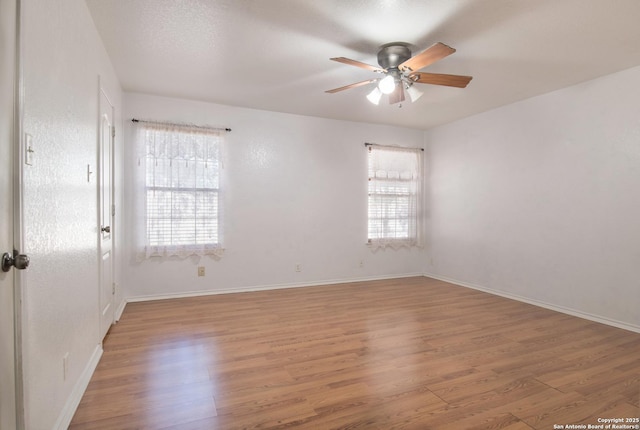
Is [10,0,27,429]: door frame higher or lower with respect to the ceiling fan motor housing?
lower

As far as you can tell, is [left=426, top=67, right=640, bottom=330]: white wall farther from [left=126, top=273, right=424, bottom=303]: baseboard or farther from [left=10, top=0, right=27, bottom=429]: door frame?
[left=10, top=0, right=27, bottom=429]: door frame

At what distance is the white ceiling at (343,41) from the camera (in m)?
2.29

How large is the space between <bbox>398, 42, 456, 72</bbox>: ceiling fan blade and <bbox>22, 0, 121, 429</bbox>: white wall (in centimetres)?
222

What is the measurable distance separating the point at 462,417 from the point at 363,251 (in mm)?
3576

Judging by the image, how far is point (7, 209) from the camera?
3.91 ft

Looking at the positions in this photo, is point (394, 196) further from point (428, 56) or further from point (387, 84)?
point (428, 56)

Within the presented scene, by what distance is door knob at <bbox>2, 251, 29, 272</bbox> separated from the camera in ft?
3.75

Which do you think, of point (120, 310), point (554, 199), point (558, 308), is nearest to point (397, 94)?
point (554, 199)

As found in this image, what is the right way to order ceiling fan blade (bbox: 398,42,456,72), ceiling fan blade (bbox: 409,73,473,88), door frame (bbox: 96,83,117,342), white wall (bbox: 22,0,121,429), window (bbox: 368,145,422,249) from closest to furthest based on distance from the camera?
white wall (bbox: 22,0,121,429) < ceiling fan blade (bbox: 398,42,456,72) < door frame (bbox: 96,83,117,342) < ceiling fan blade (bbox: 409,73,473,88) < window (bbox: 368,145,422,249)

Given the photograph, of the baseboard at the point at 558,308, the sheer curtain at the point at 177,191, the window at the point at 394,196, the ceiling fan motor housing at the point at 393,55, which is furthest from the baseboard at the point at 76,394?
the baseboard at the point at 558,308

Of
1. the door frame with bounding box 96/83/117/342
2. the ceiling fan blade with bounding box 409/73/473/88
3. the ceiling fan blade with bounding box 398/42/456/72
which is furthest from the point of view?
the ceiling fan blade with bounding box 409/73/473/88

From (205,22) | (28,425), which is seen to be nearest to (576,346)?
(28,425)

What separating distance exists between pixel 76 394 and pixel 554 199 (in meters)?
4.75

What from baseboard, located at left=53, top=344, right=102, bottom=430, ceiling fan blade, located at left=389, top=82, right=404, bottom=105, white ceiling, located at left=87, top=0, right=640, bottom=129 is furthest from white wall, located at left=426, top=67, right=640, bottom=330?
baseboard, located at left=53, top=344, right=102, bottom=430
